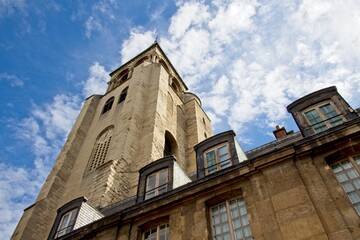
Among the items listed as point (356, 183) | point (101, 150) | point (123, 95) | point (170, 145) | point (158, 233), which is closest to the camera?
point (356, 183)

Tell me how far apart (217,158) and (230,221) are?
2053mm

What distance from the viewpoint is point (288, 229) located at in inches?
213

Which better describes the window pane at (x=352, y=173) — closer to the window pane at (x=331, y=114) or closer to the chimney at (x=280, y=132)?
the window pane at (x=331, y=114)

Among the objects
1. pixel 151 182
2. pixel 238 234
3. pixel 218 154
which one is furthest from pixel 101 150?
pixel 238 234

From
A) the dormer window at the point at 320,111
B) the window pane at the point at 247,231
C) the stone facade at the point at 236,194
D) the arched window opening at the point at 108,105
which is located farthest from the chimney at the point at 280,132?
the arched window opening at the point at 108,105

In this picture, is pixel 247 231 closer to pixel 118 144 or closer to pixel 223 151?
pixel 223 151

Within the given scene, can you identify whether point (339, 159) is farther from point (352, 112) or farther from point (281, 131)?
point (281, 131)

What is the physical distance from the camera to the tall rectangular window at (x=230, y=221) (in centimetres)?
608

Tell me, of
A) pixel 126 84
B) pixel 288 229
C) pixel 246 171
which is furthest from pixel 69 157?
pixel 288 229

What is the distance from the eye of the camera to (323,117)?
741 cm

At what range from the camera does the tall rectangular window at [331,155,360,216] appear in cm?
551

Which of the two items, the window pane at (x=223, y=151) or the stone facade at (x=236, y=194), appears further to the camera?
the window pane at (x=223, y=151)

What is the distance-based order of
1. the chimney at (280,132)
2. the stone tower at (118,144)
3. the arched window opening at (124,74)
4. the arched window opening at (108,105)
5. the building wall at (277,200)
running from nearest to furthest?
the building wall at (277,200)
the chimney at (280,132)
the stone tower at (118,144)
the arched window opening at (108,105)
the arched window opening at (124,74)

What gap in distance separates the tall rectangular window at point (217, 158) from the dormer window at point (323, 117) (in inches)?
86.3
